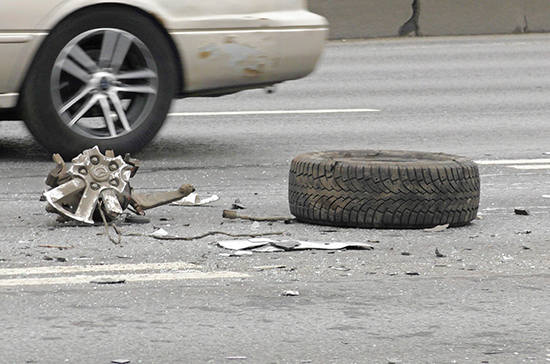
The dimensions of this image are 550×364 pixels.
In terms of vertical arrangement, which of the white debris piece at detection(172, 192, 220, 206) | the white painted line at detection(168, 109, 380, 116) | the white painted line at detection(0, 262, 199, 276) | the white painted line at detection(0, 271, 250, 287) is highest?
the white painted line at detection(0, 271, 250, 287)

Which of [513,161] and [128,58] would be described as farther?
[513,161]

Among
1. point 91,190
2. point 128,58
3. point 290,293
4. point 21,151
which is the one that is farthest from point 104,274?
point 21,151

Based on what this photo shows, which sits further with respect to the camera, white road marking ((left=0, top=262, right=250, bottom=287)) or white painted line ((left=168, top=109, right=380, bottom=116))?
white painted line ((left=168, top=109, right=380, bottom=116))

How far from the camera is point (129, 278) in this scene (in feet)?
14.1

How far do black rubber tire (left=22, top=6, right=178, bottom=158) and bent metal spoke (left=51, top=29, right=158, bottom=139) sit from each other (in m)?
0.03

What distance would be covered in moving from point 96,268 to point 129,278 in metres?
→ 0.22

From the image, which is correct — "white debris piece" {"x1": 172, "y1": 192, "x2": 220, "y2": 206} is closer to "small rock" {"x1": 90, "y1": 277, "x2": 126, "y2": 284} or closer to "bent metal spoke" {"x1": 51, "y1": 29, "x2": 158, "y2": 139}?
"bent metal spoke" {"x1": 51, "y1": 29, "x2": 158, "y2": 139}

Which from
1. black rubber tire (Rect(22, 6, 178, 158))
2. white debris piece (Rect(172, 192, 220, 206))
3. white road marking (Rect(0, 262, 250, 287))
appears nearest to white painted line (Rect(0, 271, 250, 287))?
Result: white road marking (Rect(0, 262, 250, 287))

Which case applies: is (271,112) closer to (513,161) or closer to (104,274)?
(513,161)

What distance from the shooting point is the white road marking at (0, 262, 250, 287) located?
4262 mm

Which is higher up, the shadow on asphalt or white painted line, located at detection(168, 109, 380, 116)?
the shadow on asphalt

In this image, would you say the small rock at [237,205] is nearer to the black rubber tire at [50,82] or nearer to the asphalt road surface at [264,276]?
the asphalt road surface at [264,276]

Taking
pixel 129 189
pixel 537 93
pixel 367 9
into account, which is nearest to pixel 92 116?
pixel 129 189

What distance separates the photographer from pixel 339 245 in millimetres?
4867
